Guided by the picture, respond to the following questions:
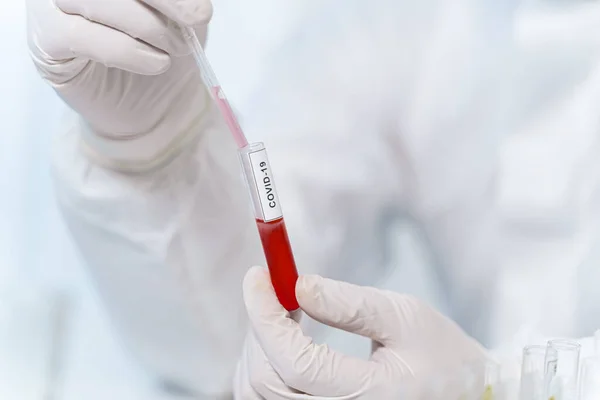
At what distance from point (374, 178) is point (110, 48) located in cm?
42

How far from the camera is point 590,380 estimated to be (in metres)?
0.66

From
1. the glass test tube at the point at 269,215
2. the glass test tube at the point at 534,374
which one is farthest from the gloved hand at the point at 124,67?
the glass test tube at the point at 534,374

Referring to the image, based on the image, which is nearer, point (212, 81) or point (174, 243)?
point (212, 81)

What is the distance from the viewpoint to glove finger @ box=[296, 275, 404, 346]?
1.91ft

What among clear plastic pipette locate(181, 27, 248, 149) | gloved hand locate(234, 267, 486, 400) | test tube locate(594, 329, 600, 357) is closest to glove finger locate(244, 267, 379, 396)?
gloved hand locate(234, 267, 486, 400)

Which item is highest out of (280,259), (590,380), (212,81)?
(212,81)

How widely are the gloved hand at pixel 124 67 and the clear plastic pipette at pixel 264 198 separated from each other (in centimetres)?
4

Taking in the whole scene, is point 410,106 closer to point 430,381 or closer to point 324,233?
point 324,233

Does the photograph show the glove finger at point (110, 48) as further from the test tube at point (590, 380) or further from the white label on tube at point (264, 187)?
the test tube at point (590, 380)

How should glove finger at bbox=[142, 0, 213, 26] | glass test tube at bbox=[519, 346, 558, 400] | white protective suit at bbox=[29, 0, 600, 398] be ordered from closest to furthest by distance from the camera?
glove finger at bbox=[142, 0, 213, 26], glass test tube at bbox=[519, 346, 558, 400], white protective suit at bbox=[29, 0, 600, 398]

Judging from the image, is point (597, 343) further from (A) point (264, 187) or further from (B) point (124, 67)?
(B) point (124, 67)

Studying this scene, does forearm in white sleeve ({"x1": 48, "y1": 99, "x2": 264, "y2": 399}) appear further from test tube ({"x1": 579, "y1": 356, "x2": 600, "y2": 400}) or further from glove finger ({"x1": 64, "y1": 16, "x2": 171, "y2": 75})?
test tube ({"x1": 579, "y1": 356, "x2": 600, "y2": 400})

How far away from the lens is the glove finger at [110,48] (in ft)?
1.84

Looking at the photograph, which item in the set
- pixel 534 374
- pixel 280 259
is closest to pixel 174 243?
pixel 280 259
